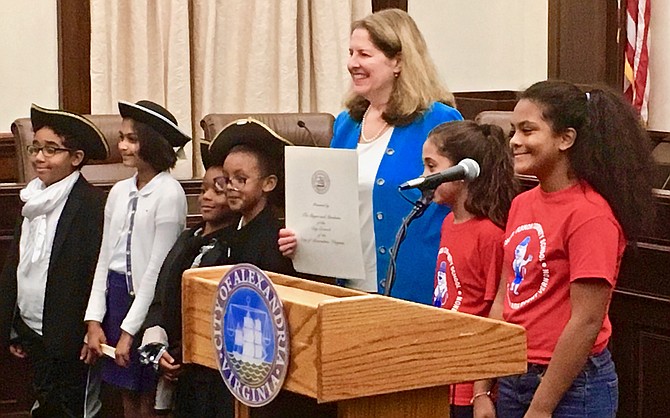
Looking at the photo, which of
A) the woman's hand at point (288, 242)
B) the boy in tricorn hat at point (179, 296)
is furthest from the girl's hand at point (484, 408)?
the boy in tricorn hat at point (179, 296)

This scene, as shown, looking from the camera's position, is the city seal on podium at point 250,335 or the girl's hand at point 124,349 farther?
the girl's hand at point 124,349

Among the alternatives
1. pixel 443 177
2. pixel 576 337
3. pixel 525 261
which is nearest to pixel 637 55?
pixel 525 261

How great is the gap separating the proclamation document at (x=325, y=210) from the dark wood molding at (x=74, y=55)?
12.5 ft

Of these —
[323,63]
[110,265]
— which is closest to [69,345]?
[110,265]

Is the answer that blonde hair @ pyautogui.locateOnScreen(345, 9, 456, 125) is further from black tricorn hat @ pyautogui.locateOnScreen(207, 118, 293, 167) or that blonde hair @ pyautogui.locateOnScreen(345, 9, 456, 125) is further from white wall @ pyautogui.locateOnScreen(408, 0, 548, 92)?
white wall @ pyautogui.locateOnScreen(408, 0, 548, 92)

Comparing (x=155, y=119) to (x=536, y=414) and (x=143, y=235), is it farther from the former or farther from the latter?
(x=536, y=414)

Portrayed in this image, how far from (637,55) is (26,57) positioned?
11.0ft

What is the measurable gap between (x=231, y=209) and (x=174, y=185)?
1.29ft

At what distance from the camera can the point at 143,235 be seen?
368cm

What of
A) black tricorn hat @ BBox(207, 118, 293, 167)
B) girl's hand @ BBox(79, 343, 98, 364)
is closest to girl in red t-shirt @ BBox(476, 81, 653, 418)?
black tricorn hat @ BBox(207, 118, 293, 167)

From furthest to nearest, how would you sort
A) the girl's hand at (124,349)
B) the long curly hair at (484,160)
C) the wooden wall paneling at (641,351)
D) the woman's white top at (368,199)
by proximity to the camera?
the girl's hand at (124,349) → the wooden wall paneling at (641,351) → the woman's white top at (368,199) → the long curly hair at (484,160)

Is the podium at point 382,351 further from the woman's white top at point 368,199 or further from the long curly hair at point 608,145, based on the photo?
the woman's white top at point 368,199

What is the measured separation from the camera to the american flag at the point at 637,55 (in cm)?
643

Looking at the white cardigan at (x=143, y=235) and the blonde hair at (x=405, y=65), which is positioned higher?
the blonde hair at (x=405, y=65)
